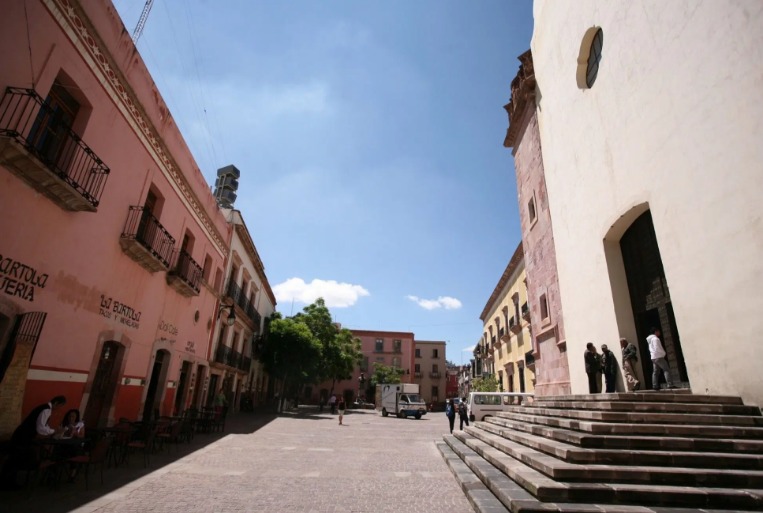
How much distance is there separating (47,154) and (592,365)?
38.7 ft

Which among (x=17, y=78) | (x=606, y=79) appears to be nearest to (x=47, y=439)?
(x=17, y=78)

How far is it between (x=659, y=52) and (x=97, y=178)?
11.4m

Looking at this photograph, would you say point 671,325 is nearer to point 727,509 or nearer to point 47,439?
point 727,509

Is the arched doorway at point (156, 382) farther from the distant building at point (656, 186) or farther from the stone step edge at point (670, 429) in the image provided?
the distant building at point (656, 186)

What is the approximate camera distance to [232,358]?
1903cm

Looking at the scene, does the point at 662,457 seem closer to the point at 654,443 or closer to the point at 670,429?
the point at 654,443

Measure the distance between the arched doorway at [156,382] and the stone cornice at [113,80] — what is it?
4940mm

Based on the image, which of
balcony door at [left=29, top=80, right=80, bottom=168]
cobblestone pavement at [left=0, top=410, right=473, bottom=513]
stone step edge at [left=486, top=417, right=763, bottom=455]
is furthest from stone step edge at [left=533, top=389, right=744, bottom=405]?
balcony door at [left=29, top=80, right=80, bottom=168]

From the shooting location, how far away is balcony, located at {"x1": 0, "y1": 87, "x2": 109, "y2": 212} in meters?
5.32

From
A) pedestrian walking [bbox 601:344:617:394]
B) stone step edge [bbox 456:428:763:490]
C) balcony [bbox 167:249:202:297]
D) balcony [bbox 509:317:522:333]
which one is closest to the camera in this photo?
stone step edge [bbox 456:428:763:490]

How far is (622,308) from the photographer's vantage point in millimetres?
8961

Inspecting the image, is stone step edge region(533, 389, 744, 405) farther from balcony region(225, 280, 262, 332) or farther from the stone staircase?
balcony region(225, 280, 262, 332)

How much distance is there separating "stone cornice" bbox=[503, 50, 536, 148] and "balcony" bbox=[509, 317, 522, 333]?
11533 mm

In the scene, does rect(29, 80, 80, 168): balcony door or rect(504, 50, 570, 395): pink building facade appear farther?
rect(504, 50, 570, 395): pink building facade
